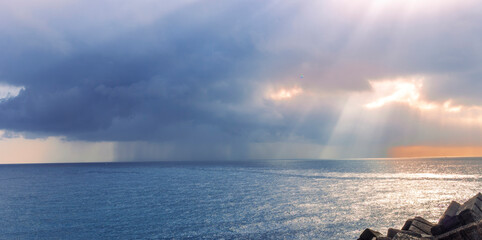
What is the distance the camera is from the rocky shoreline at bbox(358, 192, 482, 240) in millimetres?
12219

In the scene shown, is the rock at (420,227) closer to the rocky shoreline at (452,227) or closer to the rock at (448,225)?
the rocky shoreline at (452,227)

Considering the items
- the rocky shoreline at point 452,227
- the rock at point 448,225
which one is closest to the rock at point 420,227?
the rocky shoreline at point 452,227

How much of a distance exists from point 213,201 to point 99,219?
18.4 m

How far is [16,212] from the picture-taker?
45281 mm

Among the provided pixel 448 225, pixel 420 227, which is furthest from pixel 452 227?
pixel 420 227

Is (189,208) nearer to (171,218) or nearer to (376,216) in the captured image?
(171,218)

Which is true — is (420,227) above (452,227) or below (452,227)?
below

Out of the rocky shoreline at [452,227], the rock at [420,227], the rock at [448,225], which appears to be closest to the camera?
the rocky shoreline at [452,227]

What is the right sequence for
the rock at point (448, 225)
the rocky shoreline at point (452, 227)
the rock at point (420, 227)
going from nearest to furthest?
the rocky shoreline at point (452, 227)
the rock at point (448, 225)
the rock at point (420, 227)

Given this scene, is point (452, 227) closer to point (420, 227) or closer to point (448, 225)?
point (448, 225)

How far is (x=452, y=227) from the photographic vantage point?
15836 mm

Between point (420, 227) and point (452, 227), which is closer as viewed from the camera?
point (452, 227)

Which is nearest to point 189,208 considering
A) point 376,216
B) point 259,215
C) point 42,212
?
point 259,215

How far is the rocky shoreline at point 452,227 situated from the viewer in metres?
12.2
